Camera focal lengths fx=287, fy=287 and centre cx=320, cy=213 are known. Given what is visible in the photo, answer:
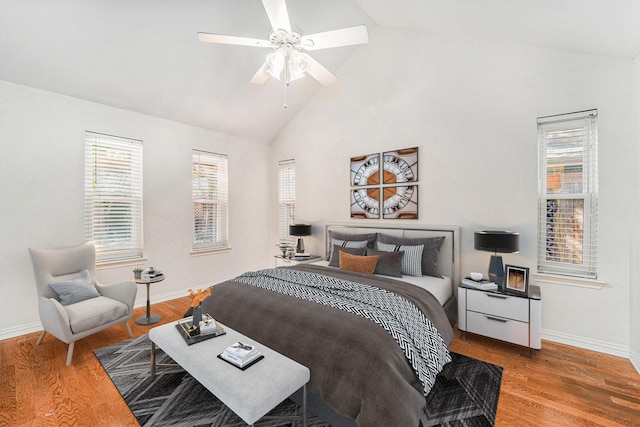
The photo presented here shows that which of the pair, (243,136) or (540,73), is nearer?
(540,73)

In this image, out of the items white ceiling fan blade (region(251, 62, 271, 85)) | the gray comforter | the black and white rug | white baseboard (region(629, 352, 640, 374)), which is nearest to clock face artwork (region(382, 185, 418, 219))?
the gray comforter

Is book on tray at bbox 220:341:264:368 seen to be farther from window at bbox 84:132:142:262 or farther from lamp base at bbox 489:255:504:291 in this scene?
window at bbox 84:132:142:262

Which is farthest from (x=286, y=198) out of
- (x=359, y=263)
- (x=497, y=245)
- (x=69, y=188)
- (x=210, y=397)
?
(x=210, y=397)

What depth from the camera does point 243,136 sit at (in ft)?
17.0

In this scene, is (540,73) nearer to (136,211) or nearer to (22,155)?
(136,211)

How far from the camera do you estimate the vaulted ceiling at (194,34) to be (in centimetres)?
244

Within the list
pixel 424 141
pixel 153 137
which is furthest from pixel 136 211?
pixel 424 141

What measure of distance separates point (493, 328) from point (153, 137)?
4837 mm

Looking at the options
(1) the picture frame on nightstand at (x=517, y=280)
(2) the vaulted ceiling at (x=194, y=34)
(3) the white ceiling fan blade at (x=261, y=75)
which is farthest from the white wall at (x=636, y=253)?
(3) the white ceiling fan blade at (x=261, y=75)

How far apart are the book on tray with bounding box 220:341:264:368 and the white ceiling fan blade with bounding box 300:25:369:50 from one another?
2498mm

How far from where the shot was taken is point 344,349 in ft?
5.87

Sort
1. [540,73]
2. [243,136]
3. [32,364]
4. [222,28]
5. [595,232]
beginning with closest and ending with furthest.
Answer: [32,364] < [595,232] < [540,73] < [222,28] < [243,136]

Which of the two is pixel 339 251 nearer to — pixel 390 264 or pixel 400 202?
pixel 390 264

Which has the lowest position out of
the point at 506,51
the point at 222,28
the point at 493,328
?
the point at 493,328
